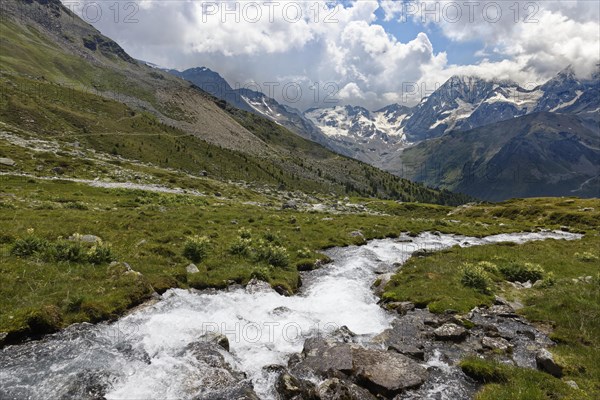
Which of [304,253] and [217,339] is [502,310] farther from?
[217,339]

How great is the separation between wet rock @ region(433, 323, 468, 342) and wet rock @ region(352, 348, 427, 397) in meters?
3.40

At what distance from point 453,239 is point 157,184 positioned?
5679 centimetres

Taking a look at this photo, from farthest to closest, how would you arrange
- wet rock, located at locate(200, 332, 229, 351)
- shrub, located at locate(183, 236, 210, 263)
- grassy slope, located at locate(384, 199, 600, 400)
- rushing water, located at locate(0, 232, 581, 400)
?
shrub, located at locate(183, 236, 210, 263)
wet rock, located at locate(200, 332, 229, 351)
grassy slope, located at locate(384, 199, 600, 400)
rushing water, located at locate(0, 232, 581, 400)

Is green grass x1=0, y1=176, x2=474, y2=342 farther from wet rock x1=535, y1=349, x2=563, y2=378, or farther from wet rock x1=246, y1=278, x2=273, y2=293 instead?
wet rock x1=535, y1=349, x2=563, y2=378

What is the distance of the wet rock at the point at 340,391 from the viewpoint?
11.5 m

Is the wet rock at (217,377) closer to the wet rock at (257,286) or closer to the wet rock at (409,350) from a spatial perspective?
the wet rock at (409,350)

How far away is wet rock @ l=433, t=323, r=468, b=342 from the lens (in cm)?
1656

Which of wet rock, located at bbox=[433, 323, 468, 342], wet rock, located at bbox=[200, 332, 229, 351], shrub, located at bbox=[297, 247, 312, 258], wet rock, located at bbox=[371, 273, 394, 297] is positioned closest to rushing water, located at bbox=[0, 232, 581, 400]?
wet rock, located at bbox=[200, 332, 229, 351]

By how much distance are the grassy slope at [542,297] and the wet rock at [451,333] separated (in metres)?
2.70

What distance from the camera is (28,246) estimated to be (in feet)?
64.1

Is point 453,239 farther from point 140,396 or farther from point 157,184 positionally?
point 157,184

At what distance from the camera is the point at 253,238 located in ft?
104

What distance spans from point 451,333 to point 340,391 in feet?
25.6

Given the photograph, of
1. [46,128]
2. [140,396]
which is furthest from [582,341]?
[46,128]
